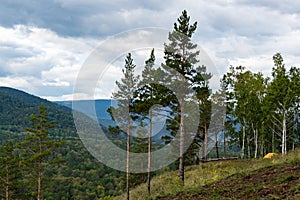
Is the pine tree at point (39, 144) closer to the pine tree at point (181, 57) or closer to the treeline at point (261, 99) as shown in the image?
the pine tree at point (181, 57)

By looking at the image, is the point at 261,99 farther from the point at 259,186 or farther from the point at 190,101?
the point at 259,186

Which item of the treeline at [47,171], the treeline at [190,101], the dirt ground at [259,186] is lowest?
the treeline at [47,171]

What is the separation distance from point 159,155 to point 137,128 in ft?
83.2

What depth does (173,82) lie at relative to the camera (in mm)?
30922

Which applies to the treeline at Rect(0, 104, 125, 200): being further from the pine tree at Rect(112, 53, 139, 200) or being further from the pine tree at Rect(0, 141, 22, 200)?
the pine tree at Rect(112, 53, 139, 200)

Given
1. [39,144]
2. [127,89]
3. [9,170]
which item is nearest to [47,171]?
[9,170]

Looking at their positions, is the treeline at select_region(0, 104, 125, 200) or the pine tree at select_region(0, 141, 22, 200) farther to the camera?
the pine tree at select_region(0, 141, 22, 200)

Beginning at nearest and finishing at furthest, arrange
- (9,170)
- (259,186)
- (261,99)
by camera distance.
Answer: (259,186), (9,170), (261,99)

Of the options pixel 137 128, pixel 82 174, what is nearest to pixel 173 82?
pixel 137 128

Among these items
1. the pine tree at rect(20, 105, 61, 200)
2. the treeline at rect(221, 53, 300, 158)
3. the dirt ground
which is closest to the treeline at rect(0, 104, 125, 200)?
the pine tree at rect(20, 105, 61, 200)

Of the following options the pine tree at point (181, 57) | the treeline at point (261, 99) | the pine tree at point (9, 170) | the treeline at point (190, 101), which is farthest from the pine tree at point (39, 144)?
the treeline at point (261, 99)

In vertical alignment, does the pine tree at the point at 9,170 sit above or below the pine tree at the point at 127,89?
below

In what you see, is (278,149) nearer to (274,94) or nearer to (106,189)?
(274,94)

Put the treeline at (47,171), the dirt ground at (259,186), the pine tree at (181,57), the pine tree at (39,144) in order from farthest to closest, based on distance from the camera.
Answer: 1. the treeline at (47,171)
2. the pine tree at (39,144)
3. the pine tree at (181,57)
4. the dirt ground at (259,186)
